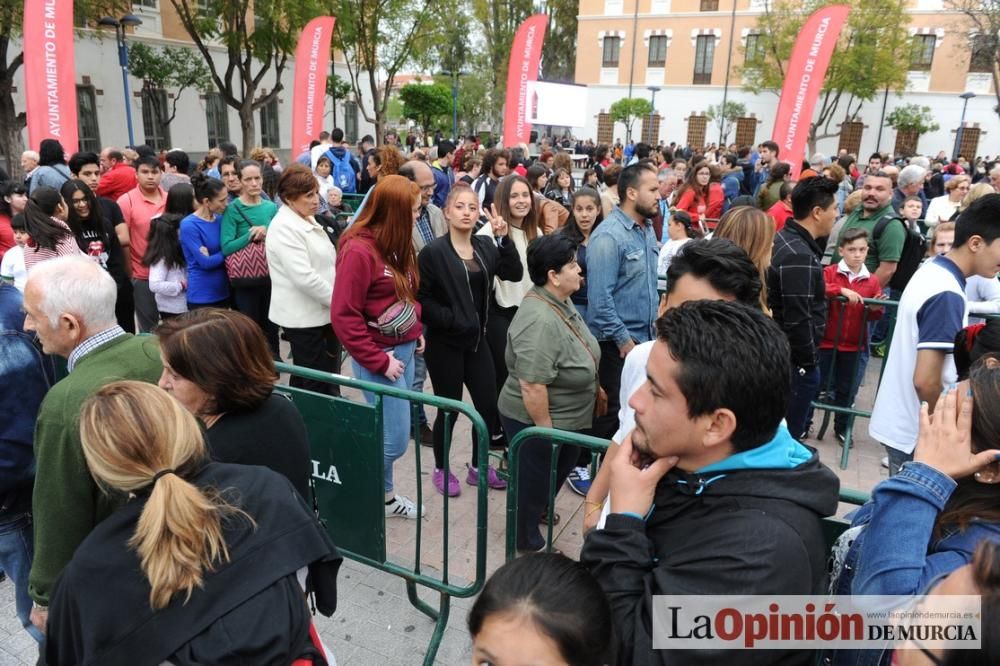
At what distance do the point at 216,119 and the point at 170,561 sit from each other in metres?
31.6

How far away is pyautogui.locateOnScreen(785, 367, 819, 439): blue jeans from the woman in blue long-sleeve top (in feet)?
14.1

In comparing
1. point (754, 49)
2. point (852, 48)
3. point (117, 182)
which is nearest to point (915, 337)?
point (117, 182)

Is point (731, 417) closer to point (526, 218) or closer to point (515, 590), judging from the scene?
point (515, 590)

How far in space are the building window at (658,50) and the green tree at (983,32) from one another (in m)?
14.8

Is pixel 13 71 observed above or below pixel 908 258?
above

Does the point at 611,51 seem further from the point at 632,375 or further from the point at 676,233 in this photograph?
the point at 632,375

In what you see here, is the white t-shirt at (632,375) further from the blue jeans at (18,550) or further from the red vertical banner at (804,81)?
the red vertical banner at (804,81)

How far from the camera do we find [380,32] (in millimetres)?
26906

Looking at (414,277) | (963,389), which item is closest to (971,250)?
(963,389)

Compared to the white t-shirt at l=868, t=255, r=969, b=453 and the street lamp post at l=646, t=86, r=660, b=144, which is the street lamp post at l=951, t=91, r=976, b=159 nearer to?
the street lamp post at l=646, t=86, r=660, b=144

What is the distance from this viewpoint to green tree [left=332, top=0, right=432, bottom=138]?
23859mm

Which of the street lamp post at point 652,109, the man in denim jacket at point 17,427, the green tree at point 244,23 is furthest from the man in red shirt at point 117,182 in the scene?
the street lamp post at point 652,109

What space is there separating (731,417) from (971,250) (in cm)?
233

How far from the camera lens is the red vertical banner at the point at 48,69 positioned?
813 centimetres
